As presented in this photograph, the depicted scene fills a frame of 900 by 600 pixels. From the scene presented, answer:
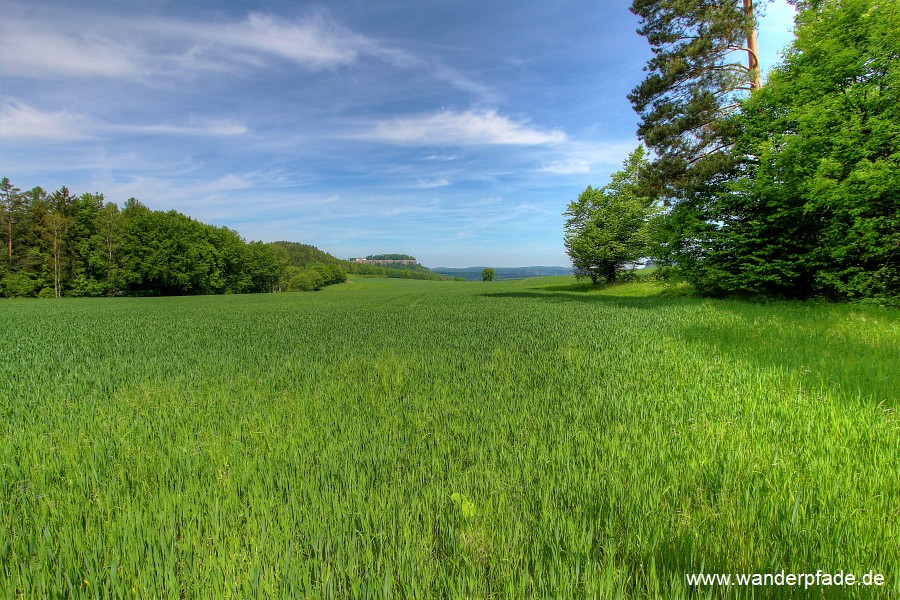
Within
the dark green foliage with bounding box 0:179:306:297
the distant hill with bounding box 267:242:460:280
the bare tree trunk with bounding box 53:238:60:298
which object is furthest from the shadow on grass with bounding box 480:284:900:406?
the distant hill with bounding box 267:242:460:280

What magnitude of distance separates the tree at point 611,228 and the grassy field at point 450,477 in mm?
26239

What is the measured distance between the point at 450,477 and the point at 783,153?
18624mm

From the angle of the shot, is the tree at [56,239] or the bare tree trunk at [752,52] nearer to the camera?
the bare tree trunk at [752,52]

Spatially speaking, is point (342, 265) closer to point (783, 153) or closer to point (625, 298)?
point (625, 298)

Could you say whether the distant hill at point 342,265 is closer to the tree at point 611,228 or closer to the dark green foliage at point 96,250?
the dark green foliage at point 96,250

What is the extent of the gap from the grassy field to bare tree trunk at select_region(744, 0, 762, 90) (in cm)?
1572

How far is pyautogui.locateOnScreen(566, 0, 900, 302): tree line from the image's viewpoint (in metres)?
11.8

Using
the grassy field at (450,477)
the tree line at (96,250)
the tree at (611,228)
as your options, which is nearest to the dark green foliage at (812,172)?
the grassy field at (450,477)

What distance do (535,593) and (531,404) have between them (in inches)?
120

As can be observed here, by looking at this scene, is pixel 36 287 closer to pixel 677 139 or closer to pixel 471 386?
pixel 471 386

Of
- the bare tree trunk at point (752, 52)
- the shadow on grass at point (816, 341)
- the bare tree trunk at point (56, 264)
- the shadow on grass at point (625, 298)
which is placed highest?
the bare tree trunk at point (752, 52)

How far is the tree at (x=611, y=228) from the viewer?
31062mm

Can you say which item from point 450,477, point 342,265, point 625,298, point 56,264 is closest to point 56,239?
point 56,264

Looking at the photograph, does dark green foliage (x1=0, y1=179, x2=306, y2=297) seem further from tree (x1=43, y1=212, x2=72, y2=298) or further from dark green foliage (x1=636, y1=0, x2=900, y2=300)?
dark green foliage (x1=636, y1=0, x2=900, y2=300)
